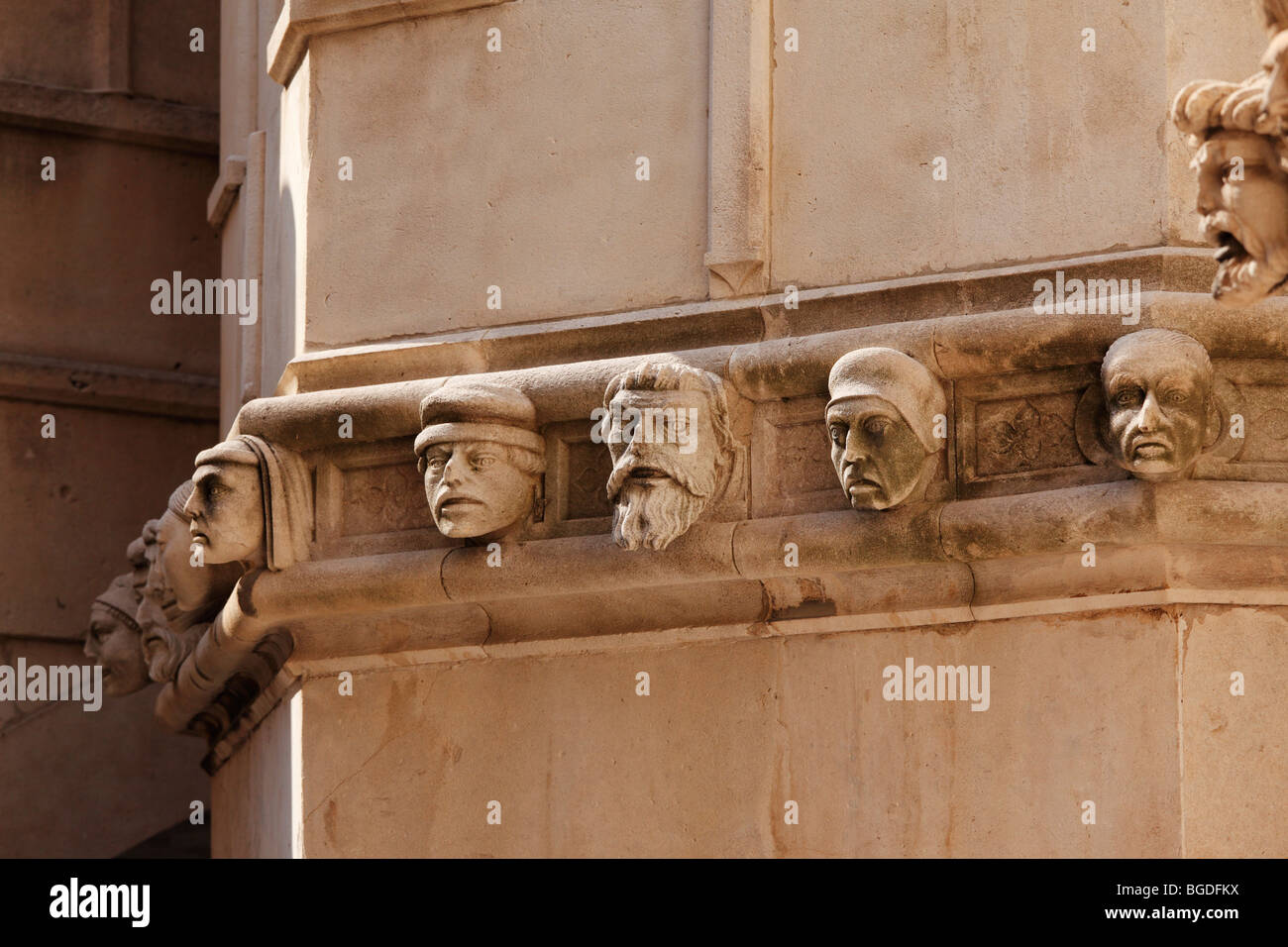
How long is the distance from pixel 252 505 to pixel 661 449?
1.06 meters

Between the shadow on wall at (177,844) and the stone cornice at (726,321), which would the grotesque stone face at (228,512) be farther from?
the shadow on wall at (177,844)

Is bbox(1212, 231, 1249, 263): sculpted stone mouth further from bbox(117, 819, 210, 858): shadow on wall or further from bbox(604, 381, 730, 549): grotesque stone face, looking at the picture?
bbox(117, 819, 210, 858): shadow on wall

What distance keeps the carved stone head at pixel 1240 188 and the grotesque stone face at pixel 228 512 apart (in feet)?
8.58

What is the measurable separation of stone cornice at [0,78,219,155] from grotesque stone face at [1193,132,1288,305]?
16.9ft

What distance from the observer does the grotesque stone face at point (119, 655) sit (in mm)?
7281

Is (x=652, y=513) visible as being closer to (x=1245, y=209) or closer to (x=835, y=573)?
(x=835, y=573)

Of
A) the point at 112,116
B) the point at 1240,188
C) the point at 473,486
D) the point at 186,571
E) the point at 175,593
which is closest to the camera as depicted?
the point at 1240,188

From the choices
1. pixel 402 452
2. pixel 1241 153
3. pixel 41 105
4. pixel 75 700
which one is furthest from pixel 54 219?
pixel 1241 153

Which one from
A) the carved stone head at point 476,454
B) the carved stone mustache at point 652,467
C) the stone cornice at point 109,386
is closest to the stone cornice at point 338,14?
the carved stone head at point 476,454

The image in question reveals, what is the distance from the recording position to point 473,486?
5777 mm

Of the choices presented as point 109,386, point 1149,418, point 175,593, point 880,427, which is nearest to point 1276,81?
point 1149,418

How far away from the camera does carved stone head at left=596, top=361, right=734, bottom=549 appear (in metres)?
5.58

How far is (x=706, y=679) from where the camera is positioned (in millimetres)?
5773

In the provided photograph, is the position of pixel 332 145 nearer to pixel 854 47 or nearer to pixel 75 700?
pixel 854 47
